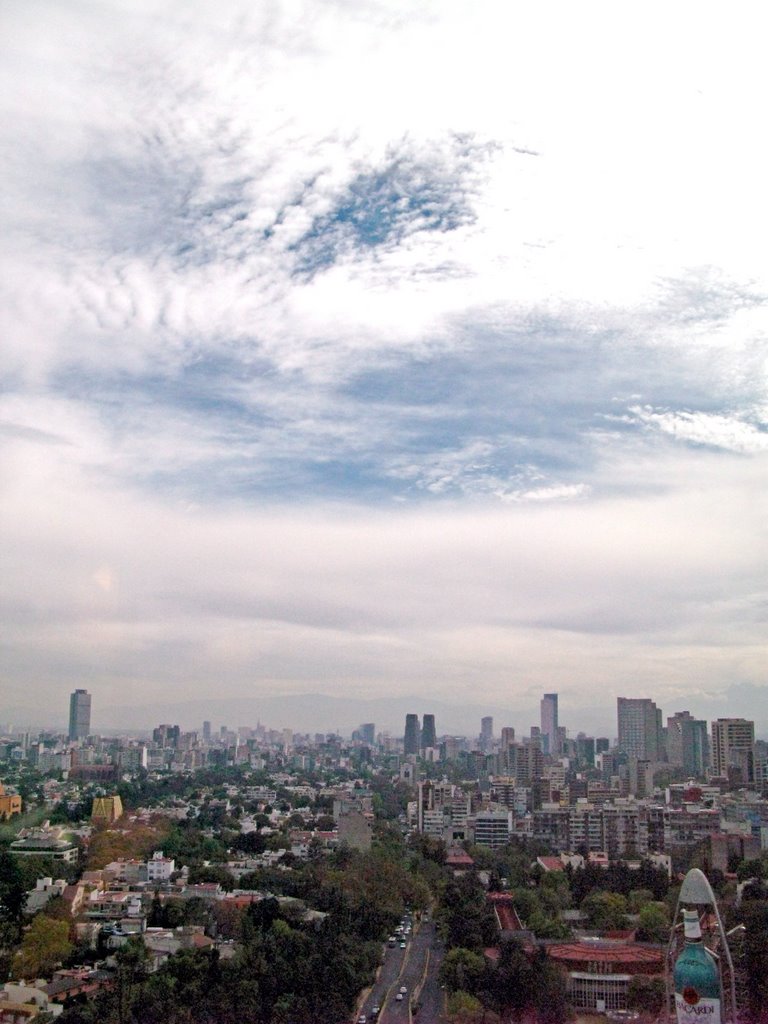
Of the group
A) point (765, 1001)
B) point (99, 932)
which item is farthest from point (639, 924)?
point (99, 932)

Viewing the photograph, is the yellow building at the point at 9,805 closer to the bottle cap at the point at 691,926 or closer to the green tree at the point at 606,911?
the green tree at the point at 606,911

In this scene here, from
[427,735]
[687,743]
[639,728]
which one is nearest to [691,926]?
[687,743]

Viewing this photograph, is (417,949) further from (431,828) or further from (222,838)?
(431,828)

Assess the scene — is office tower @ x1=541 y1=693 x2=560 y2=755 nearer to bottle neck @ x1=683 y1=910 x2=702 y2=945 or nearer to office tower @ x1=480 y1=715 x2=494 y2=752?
office tower @ x1=480 y1=715 x2=494 y2=752

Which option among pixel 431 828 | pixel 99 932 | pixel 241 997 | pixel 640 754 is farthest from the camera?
pixel 640 754

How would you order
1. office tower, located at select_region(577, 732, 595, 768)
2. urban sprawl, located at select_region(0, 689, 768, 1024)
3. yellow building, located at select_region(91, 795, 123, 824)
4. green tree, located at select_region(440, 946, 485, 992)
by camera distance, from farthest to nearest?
office tower, located at select_region(577, 732, 595, 768) < yellow building, located at select_region(91, 795, 123, 824) < green tree, located at select_region(440, 946, 485, 992) < urban sprawl, located at select_region(0, 689, 768, 1024)

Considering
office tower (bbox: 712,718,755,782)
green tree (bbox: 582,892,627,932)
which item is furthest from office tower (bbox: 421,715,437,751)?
green tree (bbox: 582,892,627,932)
